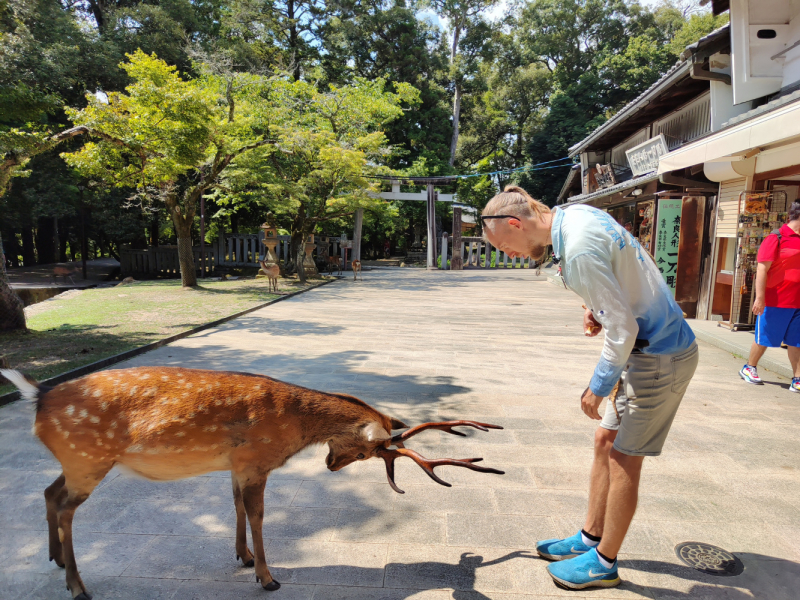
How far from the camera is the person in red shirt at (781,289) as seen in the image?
5254 mm

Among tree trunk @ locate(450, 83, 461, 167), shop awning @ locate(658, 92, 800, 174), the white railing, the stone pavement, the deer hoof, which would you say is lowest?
the stone pavement

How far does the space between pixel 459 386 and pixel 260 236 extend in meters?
17.5

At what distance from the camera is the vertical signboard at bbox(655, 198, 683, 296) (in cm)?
1002

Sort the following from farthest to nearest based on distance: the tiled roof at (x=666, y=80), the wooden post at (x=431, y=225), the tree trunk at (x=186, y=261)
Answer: the wooden post at (x=431, y=225)
the tree trunk at (x=186, y=261)
the tiled roof at (x=666, y=80)

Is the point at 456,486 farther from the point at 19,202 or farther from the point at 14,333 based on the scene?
the point at 19,202

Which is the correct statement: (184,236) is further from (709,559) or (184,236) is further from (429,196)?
(709,559)

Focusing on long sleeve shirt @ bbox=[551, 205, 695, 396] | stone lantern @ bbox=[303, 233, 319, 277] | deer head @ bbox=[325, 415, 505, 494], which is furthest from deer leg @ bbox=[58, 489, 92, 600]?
stone lantern @ bbox=[303, 233, 319, 277]

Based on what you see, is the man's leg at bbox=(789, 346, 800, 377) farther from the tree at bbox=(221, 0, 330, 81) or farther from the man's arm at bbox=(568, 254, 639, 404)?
the tree at bbox=(221, 0, 330, 81)

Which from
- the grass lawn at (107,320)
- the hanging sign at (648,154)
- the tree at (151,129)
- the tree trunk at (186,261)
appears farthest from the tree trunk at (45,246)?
the hanging sign at (648,154)

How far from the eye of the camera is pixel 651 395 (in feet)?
7.20

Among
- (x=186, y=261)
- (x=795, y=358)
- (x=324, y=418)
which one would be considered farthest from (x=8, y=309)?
(x=795, y=358)

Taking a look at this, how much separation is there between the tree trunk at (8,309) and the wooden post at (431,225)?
64.0ft

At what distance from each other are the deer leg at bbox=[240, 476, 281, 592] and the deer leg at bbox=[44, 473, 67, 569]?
3.11ft

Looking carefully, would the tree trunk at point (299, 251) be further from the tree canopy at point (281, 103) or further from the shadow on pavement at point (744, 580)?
the shadow on pavement at point (744, 580)
